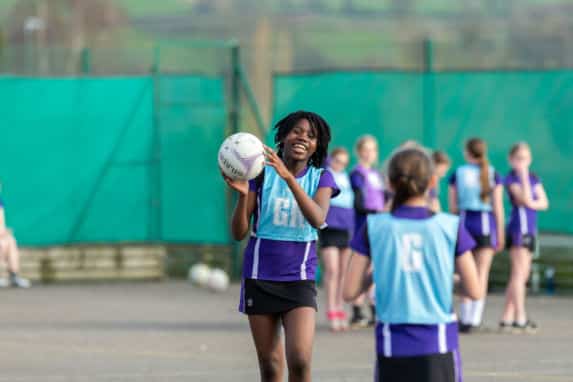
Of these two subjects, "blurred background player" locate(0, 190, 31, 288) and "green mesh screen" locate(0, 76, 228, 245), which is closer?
"blurred background player" locate(0, 190, 31, 288)

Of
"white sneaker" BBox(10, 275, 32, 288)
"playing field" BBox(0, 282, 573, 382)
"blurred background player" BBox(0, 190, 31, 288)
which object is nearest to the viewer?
"playing field" BBox(0, 282, 573, 382)

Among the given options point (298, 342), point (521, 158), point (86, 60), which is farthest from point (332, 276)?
point (86, 60)

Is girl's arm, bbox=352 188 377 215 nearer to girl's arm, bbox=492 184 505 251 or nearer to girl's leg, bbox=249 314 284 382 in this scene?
girl's arm, bbox=492 184 505 251

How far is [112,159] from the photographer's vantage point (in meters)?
19.5

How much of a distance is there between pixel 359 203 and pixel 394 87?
471 cm

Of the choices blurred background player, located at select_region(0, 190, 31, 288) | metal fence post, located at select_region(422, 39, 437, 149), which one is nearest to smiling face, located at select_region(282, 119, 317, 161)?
metal fence post, located at select_region(422, 39, 437, 149)

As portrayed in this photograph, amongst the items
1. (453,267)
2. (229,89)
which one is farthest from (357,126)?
(453,267)

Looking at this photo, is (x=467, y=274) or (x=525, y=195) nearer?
(x=467, y=274)

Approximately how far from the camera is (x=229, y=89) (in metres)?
19.4

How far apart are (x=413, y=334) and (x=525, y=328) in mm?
7782

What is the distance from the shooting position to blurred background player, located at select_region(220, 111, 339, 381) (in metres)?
7.73

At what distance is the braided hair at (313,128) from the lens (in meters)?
7.86

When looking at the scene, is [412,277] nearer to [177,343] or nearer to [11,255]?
[177,343]

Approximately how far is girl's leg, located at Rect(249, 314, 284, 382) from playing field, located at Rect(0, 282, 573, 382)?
279cm
